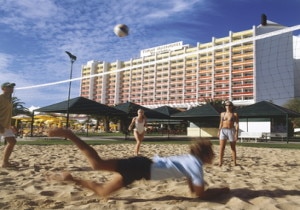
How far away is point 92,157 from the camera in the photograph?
3.04 m

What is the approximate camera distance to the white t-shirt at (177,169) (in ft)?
10.4

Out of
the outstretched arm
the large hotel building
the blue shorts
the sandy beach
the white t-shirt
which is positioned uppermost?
the large hotel building

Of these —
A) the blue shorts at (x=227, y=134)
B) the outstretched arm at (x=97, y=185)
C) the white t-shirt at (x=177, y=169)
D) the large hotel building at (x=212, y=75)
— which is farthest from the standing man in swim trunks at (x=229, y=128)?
the large hotel building at (x=212, y=75)

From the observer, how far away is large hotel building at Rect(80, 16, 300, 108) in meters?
69.1

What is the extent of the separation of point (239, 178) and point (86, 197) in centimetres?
227

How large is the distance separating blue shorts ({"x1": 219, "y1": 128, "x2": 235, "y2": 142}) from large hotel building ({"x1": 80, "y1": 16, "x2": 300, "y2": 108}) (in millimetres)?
47350

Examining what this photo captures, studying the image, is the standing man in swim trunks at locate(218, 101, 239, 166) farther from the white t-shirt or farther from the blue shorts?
the white t-shirt

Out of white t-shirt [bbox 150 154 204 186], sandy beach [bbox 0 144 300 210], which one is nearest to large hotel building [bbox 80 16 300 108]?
sandy beach [bbox 0 144 300 210]

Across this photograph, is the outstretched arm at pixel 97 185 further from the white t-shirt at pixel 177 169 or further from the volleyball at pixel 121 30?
the volleyball at pixel 121 30

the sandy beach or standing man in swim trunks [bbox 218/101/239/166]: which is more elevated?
standing man in swim trunks [bbox 218/101/239/166]

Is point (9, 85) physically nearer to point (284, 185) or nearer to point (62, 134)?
point (62, 134)

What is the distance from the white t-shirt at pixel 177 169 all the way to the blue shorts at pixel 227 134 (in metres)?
3.29

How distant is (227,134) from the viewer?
6.42m

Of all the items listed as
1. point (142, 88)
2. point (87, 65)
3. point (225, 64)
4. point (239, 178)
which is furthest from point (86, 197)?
point (87, 65)
